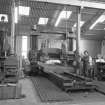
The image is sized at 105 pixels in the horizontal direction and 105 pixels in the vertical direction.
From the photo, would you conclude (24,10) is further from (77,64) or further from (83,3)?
(77,64)

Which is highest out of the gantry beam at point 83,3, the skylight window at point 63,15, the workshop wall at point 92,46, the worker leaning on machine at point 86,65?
the skylight window at point 63,15

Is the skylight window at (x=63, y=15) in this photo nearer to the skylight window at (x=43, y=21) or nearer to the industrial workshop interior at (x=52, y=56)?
the industrial workshop interior at (x=52, y=56)

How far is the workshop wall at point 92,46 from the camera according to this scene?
12891 millimetres

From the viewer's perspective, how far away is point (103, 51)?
42.9ft

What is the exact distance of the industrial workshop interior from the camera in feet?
9.92

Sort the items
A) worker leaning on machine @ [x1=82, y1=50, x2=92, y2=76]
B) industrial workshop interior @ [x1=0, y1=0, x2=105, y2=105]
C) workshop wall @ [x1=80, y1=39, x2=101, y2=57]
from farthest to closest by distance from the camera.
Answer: workshop wall @ [x1=80, y1=39, x2=101, y2=57], worker leaning on machine @ [x1=82, y1=50, x2=92, y2=76], industrial workshop interior @ [x1=0, y1=0, x2=105, y2=105]

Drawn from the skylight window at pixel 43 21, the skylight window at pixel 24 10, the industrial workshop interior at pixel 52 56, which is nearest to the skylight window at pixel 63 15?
the industrial workshop interior at pixel 52 56

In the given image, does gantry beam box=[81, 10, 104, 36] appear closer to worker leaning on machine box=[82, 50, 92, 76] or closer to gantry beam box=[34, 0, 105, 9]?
gantry beam box=[34, 0, 105, 9]

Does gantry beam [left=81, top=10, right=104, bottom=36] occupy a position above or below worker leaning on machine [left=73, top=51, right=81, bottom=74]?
above

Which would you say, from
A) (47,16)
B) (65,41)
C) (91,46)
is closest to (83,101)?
(65,41)

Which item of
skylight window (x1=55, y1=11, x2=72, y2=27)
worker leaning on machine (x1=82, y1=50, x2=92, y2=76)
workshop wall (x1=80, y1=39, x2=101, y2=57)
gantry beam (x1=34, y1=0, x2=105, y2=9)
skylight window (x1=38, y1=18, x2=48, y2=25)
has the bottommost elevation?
worker leaning on machine (x1=82, y1=50, x2=92, y2=76)

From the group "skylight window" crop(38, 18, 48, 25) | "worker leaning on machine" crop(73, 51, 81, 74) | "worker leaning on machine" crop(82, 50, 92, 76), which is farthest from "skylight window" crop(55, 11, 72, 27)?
"worker leaning on machine" crop(82, 50, 92, 76)

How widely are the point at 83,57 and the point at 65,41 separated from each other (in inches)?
58.7

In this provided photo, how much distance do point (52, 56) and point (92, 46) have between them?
7394mm
